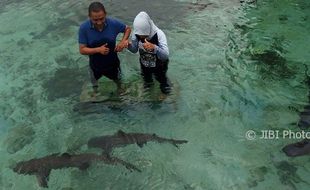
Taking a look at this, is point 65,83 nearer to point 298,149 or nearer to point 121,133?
point 121,133

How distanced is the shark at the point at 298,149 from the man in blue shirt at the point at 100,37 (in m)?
3.18

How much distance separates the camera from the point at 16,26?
38.3ft

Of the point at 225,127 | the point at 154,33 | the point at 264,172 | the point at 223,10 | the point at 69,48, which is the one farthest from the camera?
the point at 223,10

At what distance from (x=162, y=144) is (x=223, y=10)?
19.2ft

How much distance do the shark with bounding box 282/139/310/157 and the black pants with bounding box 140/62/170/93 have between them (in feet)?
8.19

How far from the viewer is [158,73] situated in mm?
7449

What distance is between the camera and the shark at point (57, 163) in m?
6.59

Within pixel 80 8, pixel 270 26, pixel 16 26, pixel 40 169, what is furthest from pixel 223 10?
pixel 40 169

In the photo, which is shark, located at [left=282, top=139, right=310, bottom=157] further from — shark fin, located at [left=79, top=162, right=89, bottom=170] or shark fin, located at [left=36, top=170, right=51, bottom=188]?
shark fin, located at [left=36, top=170, right=51, bottom=188]

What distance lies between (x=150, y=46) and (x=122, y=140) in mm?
1741

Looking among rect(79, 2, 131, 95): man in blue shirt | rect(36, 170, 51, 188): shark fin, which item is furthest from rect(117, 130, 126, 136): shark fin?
rect(36, 170, 51, 188): shark fin

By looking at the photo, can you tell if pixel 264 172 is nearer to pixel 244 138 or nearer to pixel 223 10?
pixel 244 138

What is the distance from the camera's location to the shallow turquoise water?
6.47m

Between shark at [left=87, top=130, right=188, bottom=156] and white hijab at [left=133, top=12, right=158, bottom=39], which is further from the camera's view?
shark at [left=87, top=130, right=188, bottom=156]
